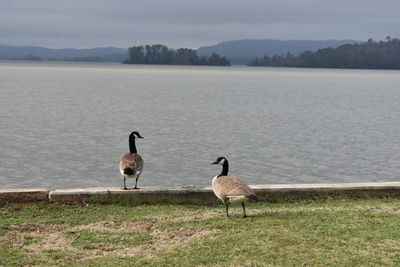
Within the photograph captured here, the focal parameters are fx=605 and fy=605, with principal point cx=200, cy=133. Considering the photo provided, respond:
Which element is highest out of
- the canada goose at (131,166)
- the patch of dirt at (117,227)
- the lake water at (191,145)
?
the canada goose at (131,166)

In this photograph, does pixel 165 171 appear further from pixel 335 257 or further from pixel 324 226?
pixel 335 257

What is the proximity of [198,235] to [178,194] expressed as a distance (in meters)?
3.40

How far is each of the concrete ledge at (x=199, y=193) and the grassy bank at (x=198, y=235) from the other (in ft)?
1.05

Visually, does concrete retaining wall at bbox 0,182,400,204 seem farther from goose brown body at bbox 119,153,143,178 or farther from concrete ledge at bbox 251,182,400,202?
goose brown body at bbox 119,153,143,178

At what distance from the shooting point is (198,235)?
1041 centimetres

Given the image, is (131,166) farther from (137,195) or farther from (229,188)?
(229,188)

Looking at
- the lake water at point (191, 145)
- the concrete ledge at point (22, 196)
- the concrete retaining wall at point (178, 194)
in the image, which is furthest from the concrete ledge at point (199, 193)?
the lake water at point (191, 145)

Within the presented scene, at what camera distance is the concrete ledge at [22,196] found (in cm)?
1327

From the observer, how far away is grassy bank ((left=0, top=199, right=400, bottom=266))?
9156mm

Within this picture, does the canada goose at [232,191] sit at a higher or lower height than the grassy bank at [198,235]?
higher

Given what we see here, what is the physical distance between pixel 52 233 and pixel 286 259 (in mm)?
4453

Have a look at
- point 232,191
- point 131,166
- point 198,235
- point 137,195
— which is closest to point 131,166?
point 131,166

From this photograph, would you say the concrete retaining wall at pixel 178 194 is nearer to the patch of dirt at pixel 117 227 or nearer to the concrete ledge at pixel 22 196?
the concrete ledge at pixel 22 196

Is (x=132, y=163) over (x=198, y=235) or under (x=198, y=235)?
over
